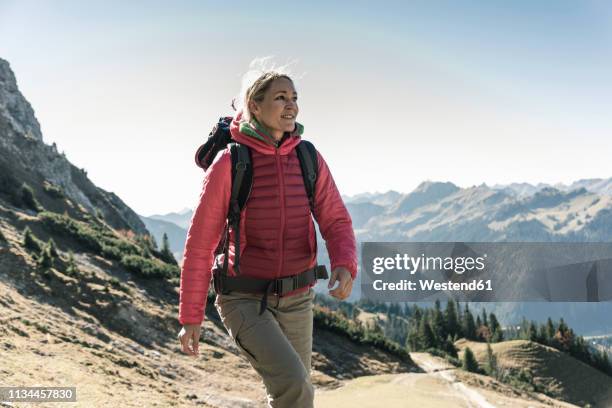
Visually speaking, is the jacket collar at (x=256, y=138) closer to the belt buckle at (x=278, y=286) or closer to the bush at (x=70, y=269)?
the belt buckle at (x=278, y=286)

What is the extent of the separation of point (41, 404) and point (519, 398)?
29974 millimetres

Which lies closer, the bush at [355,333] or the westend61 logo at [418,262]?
the bush at [355,333]

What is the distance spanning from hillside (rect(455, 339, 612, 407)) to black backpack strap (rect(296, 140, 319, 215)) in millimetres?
83900

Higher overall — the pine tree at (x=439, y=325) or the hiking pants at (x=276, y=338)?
the hiking pants at (x=276, y=338)

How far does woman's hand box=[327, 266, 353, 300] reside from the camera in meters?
5.21

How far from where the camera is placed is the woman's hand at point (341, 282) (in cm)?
521

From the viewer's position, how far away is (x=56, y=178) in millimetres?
86375

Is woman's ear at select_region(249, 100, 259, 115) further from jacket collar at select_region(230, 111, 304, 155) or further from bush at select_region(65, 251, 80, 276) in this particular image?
bush at select_region(65, 251, 80, 276)

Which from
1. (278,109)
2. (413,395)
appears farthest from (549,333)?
(278,109)

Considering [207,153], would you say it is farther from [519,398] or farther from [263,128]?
[519,398]

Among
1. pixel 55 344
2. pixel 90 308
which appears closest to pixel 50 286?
pixel 90 308

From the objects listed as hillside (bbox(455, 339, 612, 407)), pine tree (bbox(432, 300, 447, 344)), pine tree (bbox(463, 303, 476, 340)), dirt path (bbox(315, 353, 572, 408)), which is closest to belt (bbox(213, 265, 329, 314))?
dirt path (bbox(315, 353, 572, 408))

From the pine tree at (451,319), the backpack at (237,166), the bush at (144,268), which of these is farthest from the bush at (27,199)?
the pine tree at (451,319)

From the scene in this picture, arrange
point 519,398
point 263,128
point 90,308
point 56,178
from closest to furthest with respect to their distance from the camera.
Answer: point 263,128, point 90,308, point 519,398, point 56,178
